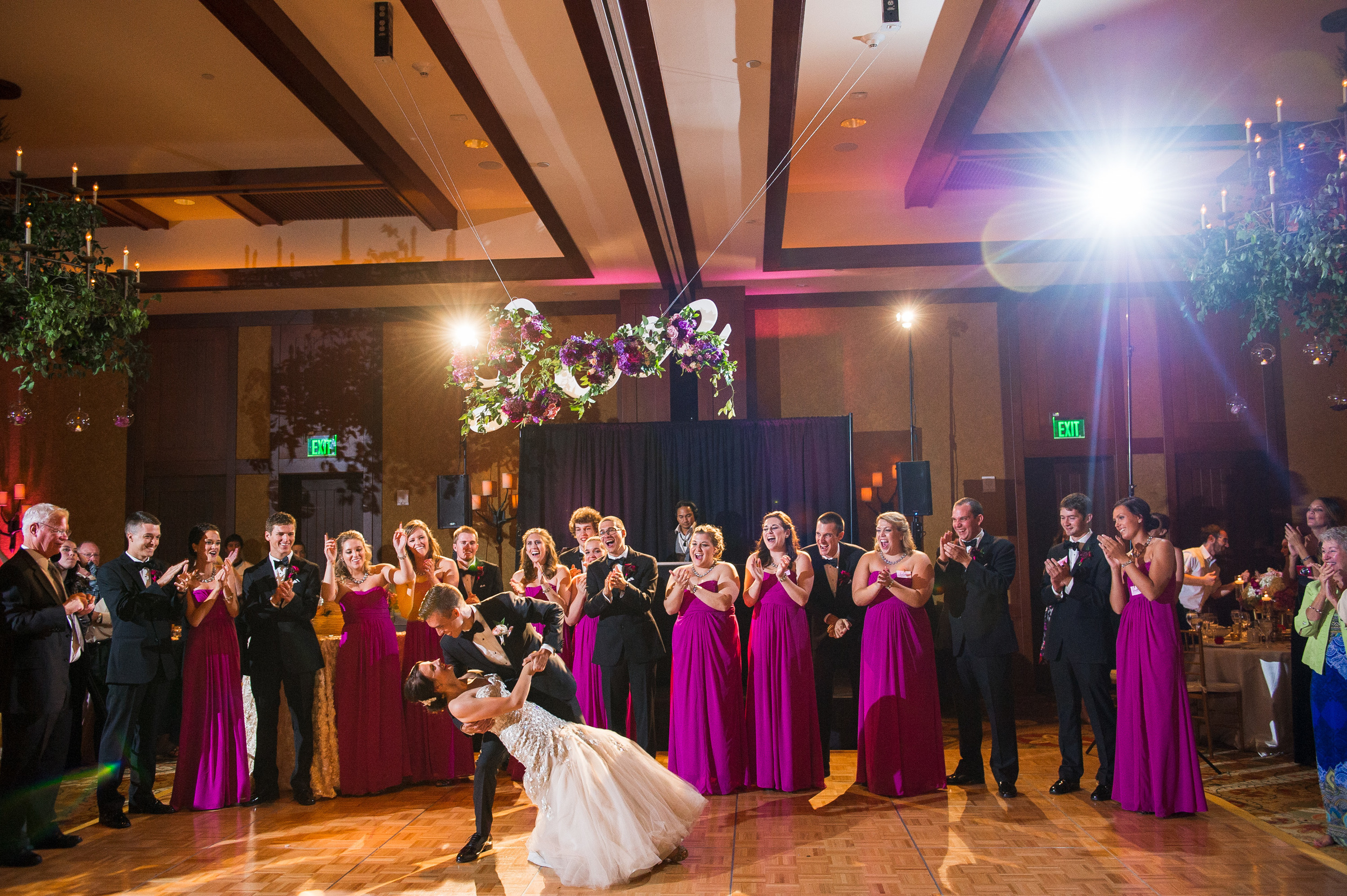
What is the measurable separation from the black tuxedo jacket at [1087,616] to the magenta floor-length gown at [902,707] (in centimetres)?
67

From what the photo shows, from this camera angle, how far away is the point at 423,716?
17.9 ft

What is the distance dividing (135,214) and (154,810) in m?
5.64

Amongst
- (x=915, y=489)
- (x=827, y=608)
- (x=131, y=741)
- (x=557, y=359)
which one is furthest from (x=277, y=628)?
(x=915, y=489)

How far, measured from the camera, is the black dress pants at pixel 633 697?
5.23m

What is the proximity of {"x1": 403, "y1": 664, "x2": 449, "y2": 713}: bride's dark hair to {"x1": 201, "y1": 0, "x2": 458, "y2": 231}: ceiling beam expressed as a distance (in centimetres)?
327

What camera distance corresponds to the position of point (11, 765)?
4.17 metres

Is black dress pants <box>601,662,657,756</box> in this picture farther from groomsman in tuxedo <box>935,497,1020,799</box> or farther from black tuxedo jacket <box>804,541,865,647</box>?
groomsman in tuxedo <box>935,497,1020,799</box>

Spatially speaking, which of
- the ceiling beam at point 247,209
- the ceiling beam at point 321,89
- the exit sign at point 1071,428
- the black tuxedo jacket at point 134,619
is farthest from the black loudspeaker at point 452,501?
the exit sign at point 1071,428

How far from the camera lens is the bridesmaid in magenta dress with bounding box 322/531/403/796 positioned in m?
5.22

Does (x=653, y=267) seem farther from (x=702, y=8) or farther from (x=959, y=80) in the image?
(x=702, y=8)

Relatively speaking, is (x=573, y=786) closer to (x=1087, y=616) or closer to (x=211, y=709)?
(x=211, y=709)

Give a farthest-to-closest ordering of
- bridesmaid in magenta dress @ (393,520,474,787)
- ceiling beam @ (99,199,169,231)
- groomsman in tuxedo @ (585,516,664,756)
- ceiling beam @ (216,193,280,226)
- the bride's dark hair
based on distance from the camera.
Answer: ceiling beam @ (99,199,169,231) < ceiling beam @ (216,193,280,226) < bridesmaid in magenta dress @ (393,520,474,787) < groomsman in tuxedo @ (585,516,664,756) < the bride's dark hair

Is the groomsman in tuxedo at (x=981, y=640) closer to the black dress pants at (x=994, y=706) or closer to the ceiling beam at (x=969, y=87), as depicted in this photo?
the black dress pants at (x=994, y=706)

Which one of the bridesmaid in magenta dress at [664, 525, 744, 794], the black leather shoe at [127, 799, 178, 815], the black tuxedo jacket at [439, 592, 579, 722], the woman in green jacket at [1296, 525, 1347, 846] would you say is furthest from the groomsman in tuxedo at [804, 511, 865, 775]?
the black leather shoe at [127, 799, 178, 815]
